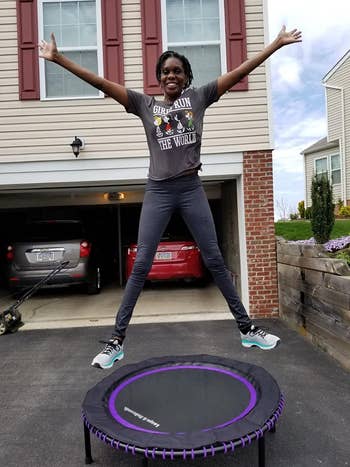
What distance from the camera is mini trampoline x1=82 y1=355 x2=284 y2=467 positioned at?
6.66ft

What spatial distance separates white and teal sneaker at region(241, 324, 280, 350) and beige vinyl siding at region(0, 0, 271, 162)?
363 centimetres

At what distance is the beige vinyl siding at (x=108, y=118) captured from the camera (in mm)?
5969

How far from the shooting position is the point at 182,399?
2643 millimetres

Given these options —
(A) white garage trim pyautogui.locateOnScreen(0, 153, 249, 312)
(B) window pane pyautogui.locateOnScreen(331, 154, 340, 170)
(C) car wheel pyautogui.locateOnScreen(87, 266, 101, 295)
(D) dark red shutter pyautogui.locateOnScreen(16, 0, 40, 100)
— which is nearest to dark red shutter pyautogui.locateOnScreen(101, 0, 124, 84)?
(D) dark red shutter pyautogui.locateOnScreen(16, 0, 40, 100)

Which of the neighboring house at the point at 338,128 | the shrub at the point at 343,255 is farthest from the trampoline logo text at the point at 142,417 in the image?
the neighboring house at the point at 338,128

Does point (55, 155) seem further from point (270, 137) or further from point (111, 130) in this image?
point (270, 137)

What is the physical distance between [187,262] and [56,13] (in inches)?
182

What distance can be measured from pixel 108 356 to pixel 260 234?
386 centimetres

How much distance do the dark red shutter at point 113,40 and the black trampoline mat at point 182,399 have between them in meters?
4.53

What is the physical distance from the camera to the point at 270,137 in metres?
5.93

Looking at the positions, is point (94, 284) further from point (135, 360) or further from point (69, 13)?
point (69, 13)

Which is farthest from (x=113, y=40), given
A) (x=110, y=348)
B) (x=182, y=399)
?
(x=182, y=399)

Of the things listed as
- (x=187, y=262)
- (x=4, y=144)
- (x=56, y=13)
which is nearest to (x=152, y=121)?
(x=4, y=144)

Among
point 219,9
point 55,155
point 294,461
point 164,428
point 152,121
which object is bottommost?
point 294,461
